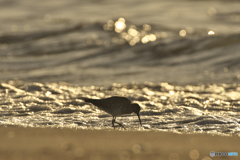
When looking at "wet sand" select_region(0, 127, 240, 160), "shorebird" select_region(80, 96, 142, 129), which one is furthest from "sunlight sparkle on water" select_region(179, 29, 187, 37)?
"wet sand" select_region(0, 127, 240, 160)

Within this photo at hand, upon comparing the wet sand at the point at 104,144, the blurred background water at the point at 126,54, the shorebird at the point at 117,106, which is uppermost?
the blurred background water at the point at 126,54

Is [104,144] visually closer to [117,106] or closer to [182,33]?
[117,106]

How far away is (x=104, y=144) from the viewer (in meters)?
2.95

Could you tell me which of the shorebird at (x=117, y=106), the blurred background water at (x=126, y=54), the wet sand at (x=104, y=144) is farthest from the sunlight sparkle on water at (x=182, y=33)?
the wet sand at (x=104, y=144)

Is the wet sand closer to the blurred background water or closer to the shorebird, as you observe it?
the shorebird

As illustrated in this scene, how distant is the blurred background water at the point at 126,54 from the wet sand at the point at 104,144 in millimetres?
339

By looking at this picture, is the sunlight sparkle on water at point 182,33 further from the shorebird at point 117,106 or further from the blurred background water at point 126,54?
the shorebird at point 117,106

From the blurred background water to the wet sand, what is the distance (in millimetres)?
339

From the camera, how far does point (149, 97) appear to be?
480 centimetres

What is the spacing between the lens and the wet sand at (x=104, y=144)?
8.84ft

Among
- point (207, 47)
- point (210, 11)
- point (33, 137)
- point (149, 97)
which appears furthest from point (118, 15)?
point (33, 137)

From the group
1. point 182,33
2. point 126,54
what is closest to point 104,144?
point 126,54

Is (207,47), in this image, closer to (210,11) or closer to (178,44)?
(178,44)

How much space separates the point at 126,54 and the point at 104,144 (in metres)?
4.99
